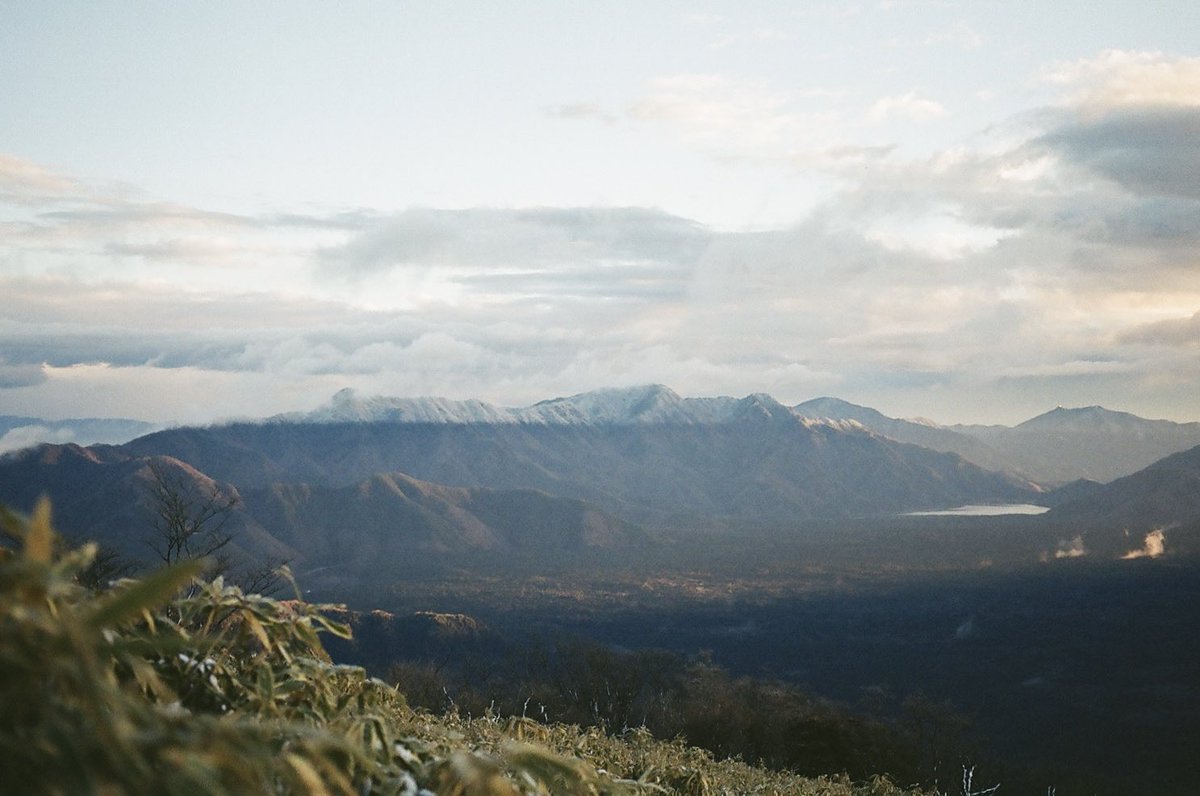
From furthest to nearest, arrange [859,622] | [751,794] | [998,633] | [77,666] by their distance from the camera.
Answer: [859,622] → [998,633] → [751,794] → [77,666]

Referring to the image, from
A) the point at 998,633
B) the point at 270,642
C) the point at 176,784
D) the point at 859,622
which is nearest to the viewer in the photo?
the point at 176,784

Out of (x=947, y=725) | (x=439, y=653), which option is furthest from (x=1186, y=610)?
(x=439, y=653)

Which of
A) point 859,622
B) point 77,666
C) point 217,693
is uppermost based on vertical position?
point 77,666

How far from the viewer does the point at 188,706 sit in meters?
2.00

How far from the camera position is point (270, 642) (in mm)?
2275

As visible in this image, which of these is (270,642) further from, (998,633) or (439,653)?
(998,633)

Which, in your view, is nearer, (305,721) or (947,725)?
(305,721)

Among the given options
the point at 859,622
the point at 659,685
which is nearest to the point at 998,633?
the point at 859,622

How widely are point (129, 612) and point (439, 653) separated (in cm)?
14534

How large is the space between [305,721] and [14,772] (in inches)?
38.3

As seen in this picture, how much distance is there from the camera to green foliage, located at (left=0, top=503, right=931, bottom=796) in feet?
3.84

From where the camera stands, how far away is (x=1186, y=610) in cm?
18675

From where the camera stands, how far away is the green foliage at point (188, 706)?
3.84ft

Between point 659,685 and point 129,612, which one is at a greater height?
point 129,612
